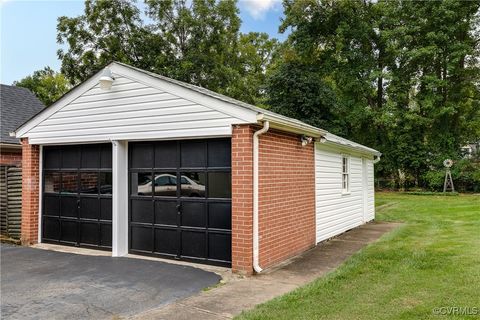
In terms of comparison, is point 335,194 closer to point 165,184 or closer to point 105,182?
point 165,184

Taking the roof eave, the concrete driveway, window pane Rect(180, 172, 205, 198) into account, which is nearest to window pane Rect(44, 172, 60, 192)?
the concrete driveway

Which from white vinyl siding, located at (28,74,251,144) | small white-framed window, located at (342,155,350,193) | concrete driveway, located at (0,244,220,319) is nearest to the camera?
concrete driveway, located at (0,244,220,319)

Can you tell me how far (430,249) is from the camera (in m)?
7.91

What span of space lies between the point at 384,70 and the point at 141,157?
2322 cm

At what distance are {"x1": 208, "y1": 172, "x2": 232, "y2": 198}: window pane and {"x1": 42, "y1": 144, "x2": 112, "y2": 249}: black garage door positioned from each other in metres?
2.49

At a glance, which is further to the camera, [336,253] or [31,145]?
[31,145]

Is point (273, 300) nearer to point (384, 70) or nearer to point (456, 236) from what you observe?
point (456, 236)

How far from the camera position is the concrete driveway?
15.2ft

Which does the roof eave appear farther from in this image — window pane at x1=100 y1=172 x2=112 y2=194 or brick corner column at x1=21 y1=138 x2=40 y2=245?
brick corner column at x1=21 y1=138 x2=40 y2=245

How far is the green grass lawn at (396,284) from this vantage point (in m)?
4.42

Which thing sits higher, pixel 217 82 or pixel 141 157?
pixel 217 82

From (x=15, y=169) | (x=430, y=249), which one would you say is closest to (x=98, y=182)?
(x=15, y=169)

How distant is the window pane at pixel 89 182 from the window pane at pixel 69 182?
240mm

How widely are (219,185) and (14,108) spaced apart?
10.9m
